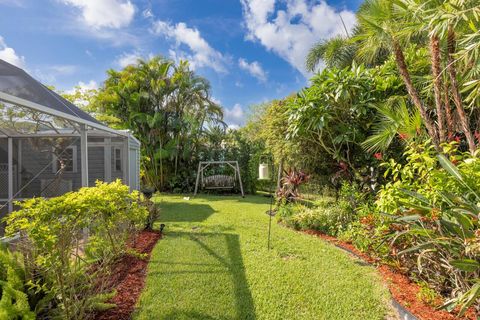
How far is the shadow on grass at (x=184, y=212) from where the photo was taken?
7334mm

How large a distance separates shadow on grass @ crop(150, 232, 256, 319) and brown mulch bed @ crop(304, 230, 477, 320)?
5.28ft

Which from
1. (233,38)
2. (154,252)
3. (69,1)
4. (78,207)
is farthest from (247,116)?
(78,207)

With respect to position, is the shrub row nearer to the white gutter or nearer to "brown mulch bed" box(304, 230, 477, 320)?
"brown mulch bed" box(304, 230, 477, 320)

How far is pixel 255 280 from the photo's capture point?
145 inches

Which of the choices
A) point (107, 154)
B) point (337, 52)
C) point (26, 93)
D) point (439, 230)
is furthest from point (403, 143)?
point (107, 154)

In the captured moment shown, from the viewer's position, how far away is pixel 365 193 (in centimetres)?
625

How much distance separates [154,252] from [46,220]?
2.61 meters

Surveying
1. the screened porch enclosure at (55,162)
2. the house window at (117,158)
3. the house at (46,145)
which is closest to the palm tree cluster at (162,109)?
the screened porch enclosure at (55,162)

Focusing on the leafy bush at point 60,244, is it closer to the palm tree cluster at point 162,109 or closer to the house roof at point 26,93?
the house roof at point 26,93

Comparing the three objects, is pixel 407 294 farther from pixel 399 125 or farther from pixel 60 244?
pixel 60 244

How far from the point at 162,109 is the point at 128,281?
1108 cm

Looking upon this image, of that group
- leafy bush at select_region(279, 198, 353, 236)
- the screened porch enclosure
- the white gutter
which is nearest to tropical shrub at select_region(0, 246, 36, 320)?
the white gutter

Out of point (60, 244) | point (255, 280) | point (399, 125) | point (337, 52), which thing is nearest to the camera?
point (60, 244)

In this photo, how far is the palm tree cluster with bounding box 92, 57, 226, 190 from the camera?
13109mm
